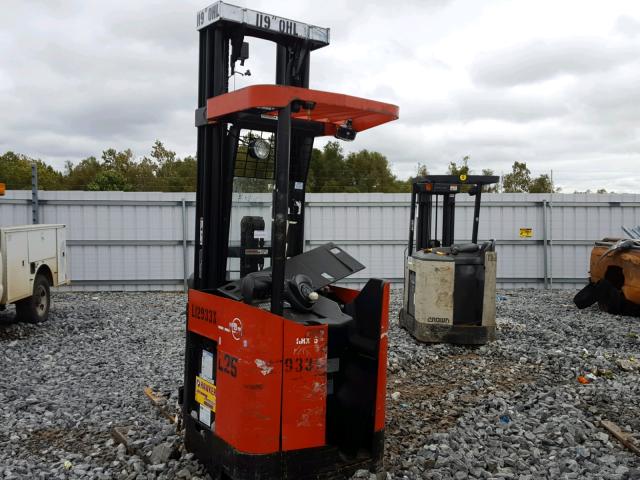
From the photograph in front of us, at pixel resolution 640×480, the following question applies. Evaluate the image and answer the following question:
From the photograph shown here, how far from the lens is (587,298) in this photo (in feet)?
40.1

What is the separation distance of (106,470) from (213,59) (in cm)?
310

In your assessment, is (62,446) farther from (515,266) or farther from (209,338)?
(515,266)

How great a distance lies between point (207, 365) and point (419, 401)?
107 inches

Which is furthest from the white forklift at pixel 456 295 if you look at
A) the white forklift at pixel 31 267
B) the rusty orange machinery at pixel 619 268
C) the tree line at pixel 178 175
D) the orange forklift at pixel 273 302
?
the tree line at pixel 178 175

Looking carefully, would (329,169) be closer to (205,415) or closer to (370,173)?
(370,173)

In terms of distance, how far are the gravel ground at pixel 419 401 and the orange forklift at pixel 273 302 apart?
0.68 meters

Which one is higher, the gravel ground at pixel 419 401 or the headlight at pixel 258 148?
the headlight at pixel 258 148

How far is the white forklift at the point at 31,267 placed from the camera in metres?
9.23

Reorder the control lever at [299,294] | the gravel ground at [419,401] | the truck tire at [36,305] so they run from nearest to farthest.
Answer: the control lever at [299,294]
the gravel ground at [419,401]
the truck tire at [36,305]

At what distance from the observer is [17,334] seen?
30.6ft

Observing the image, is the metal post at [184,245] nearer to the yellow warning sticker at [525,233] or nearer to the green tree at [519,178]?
the yellow warning sticker at [525,233]

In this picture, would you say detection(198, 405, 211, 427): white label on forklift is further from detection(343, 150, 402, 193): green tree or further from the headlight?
detection(343, 150, 402, 193): green tree

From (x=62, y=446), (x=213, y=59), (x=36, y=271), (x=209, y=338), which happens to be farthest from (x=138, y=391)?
(x=36, y=271)

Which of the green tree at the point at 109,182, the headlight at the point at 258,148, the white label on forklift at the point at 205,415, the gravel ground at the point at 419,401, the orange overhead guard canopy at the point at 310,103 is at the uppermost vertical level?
the green tree at the point at 109,182
